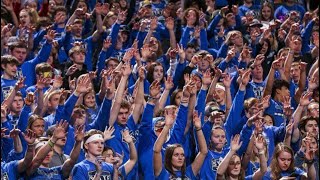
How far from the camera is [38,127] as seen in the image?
28.7 feet

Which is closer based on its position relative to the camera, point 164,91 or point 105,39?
point 164,91

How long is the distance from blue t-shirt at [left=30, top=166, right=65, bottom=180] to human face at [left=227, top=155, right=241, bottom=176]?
4.34 ft

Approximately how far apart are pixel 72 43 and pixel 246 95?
2218 millimetres

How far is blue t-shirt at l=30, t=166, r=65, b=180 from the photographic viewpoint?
8.31m

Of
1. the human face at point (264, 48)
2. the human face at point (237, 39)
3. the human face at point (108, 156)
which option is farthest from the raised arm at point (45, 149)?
the human face at point (264, 48)

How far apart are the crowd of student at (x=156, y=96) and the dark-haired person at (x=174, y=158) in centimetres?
1

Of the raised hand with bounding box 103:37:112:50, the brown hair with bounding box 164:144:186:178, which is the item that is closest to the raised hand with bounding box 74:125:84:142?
the brown hair with bounding box 164:144:186:178

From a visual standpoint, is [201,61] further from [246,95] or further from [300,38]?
[300,38]

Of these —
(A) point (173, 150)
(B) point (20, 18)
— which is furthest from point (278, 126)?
(B) point (20, 18)

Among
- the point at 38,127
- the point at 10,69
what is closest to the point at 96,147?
Result: the point at 38,127

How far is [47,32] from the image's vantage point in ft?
38.9

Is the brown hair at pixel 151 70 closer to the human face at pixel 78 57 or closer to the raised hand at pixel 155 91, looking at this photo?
the human face at pixel 78 57

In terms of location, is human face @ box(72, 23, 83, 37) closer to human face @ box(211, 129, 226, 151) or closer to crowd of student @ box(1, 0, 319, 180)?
crowd of student @ box(1, 0, 319, 180)

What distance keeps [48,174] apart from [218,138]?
148cm
